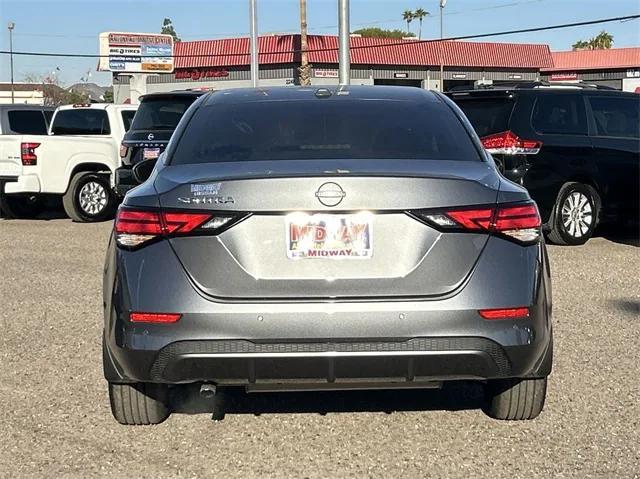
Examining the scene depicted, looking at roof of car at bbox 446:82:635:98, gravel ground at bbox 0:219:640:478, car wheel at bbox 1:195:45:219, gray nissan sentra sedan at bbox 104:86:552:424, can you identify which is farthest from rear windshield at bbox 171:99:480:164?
car wheel at bbox 1:195:45:219

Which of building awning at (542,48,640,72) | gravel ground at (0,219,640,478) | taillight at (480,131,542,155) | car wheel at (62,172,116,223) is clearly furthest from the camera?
building awning at (542,48,640,72)

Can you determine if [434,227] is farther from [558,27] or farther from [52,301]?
[558,27]

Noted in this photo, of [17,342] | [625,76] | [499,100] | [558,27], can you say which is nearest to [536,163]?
[499,100]

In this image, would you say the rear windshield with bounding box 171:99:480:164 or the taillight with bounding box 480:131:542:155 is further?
the taillight with bounding box 480:131:542:155

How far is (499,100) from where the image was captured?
34.3 ft

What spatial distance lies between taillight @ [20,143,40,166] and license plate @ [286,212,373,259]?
1106 cm

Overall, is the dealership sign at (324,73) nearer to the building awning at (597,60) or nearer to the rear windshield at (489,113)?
the building awning at (597,60)

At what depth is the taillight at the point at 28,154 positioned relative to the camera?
13758 mm

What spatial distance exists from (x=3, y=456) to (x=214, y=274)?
1415 millimetres

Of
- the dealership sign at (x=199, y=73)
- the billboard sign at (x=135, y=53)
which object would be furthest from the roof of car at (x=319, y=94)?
the billboard sign at (x=135, y=53)

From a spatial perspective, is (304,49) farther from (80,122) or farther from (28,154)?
(28,154)

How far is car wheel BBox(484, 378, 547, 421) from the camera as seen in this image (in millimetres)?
4281

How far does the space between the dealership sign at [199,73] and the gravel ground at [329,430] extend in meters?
47.8

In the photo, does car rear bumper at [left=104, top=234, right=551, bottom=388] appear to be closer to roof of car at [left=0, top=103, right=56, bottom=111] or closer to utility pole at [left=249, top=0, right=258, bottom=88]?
roof of car at [left=0, top=103, right=56, bottom=111]
